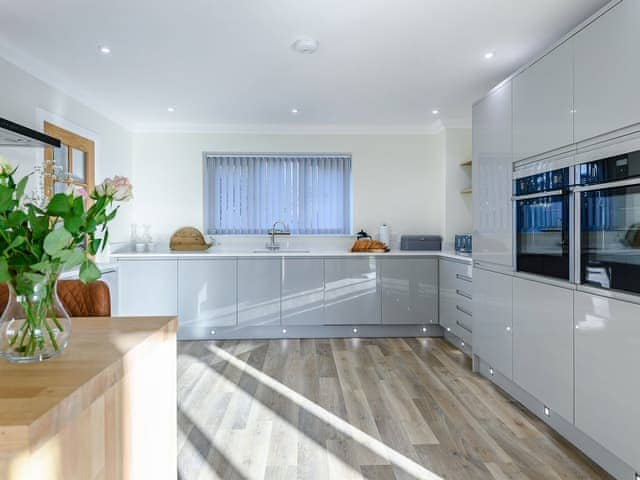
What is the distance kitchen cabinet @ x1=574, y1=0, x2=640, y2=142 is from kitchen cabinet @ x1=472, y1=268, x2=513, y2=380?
3.96ft

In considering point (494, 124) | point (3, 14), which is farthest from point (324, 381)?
point (3, 14)

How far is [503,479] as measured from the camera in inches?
74.9

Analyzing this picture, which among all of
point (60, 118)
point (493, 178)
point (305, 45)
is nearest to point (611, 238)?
point (493, 178)

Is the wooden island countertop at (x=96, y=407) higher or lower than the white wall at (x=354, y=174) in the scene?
lower

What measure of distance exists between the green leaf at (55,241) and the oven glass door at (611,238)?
6.95ft

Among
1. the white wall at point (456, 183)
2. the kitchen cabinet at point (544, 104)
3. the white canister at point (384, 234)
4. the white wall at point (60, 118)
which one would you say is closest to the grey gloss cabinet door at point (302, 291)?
the white canister at point (384, 234)

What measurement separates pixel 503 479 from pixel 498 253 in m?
1.58

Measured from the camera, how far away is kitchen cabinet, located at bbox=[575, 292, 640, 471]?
1770 mm

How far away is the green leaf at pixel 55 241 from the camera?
0.89m

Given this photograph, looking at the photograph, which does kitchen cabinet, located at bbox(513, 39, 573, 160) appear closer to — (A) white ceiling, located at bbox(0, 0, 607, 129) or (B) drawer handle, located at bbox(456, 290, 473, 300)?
(A) white ceiling, located at bbox(0, 0, 607, 129)

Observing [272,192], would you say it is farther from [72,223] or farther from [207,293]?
[72,223]

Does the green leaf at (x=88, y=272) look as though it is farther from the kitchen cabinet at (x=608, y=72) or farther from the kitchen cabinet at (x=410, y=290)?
the kitchen cabinet at (x=410, y=290)

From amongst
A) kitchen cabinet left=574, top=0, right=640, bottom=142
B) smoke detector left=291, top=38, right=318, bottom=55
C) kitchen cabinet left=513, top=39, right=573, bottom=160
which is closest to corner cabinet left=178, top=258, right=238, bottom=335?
smoke detector left=291, top=38, right=318, bottom=55

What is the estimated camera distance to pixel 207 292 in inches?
173
